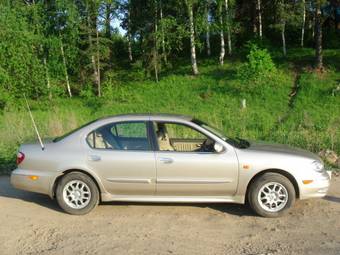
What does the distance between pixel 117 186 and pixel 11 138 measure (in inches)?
→ 270

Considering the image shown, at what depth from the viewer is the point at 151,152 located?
6.62 metres

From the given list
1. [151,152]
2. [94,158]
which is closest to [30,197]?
[94,158]

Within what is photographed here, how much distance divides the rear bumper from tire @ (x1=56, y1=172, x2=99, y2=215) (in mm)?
151

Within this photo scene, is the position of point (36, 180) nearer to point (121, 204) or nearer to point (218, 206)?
point (121, 204)

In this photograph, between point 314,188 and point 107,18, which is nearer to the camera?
point 314,188

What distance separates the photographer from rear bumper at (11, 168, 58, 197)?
6734 mm

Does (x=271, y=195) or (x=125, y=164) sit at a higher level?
(x=125, y=164)

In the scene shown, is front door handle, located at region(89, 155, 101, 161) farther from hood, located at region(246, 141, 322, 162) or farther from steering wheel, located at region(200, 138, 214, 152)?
hood, located at region(246, 141, 322, 162)

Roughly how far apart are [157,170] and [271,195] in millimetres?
1643

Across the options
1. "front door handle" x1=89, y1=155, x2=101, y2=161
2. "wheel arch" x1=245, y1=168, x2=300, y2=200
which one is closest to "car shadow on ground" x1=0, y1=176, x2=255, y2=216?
"wheel arch" x1=245, y1=168, x2=300, y2=200

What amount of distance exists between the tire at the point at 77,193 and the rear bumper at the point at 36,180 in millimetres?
151

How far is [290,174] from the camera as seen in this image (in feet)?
21.4

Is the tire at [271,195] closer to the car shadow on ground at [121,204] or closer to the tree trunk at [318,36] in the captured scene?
the car shadow on ground at [121,204]

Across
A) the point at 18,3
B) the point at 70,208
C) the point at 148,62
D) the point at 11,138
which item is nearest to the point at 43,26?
the point at 18,3
